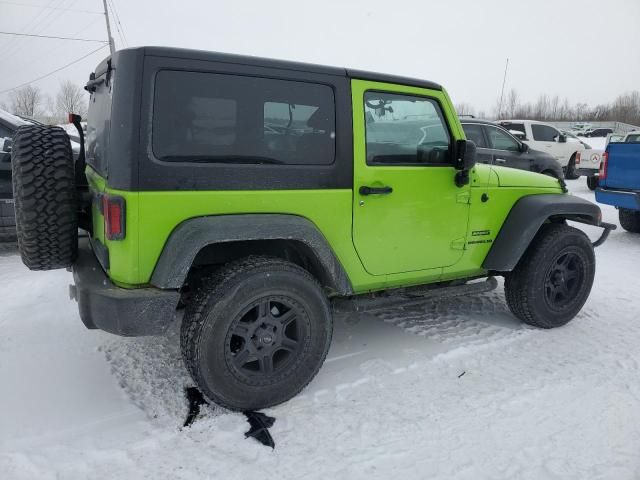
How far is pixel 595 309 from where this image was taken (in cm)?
445

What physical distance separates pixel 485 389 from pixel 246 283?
5.36 feet

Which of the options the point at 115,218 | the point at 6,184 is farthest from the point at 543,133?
the point at 115,218

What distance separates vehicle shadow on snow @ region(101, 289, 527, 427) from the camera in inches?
113

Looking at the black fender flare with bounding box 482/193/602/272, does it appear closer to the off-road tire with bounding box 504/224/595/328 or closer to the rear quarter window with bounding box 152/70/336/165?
the off-road tire with bounding box 504/224/595/328

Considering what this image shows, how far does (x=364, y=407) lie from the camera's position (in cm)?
278

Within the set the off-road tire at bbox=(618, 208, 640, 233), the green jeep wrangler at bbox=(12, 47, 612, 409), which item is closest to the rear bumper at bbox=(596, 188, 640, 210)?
the off-road tire at bbox=(618, 208, 640, 233)

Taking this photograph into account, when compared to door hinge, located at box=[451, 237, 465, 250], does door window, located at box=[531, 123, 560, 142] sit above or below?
above

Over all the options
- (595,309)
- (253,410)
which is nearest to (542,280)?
(595,309)

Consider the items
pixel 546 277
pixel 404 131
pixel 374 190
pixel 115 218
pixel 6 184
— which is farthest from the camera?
pixel 6 184

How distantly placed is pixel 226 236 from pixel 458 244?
5.87 feet

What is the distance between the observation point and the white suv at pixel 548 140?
13.0 m

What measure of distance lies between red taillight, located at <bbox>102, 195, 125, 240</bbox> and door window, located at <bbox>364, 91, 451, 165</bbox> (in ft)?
4.80

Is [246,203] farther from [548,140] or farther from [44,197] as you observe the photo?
[548,140]

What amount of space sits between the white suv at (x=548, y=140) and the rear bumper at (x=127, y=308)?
11.9 meters
